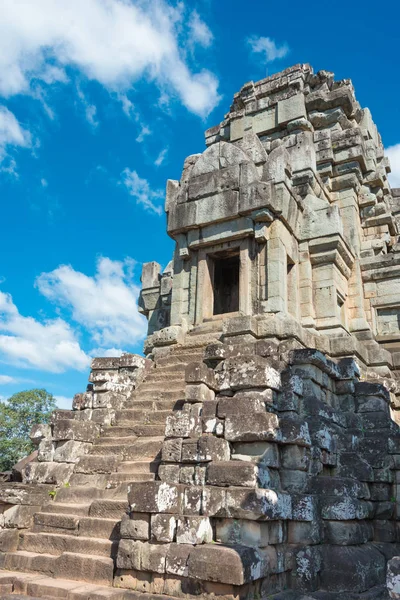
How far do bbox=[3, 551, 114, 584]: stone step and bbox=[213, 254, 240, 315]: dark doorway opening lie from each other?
8.56 m

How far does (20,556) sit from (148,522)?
2.32 m

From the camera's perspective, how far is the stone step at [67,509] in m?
7.83

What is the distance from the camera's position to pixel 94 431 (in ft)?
30.8

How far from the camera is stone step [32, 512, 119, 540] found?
285 inches

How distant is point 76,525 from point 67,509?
1.84 feet

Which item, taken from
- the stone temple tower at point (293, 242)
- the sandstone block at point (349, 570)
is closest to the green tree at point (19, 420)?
the stone temple tower at point (293, 242)

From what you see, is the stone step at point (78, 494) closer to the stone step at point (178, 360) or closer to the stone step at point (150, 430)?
the stone step at point (150, 430)

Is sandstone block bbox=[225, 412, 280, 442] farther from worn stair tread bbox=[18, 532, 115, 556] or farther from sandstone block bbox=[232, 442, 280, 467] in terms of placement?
worn stair tread bbox=[18, 532, 115, 556]

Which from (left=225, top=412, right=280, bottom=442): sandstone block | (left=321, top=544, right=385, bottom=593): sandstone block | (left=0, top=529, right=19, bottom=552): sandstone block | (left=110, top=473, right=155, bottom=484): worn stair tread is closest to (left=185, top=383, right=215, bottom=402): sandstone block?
(left=225, top=412, right=280, bottom=442): sandstone block

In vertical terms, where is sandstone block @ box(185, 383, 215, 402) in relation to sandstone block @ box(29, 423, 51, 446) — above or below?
above

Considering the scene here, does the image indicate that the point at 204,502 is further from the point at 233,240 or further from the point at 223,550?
the point at 233,240

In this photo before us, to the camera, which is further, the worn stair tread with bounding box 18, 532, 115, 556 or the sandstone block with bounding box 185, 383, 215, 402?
the sandstone block with bounding box 185, 383, 215, 402

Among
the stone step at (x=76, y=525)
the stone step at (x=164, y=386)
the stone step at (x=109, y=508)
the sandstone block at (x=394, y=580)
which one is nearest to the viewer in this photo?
the sandstone block at (x=394, y=580)

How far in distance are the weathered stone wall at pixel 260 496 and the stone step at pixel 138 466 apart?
1.00m
